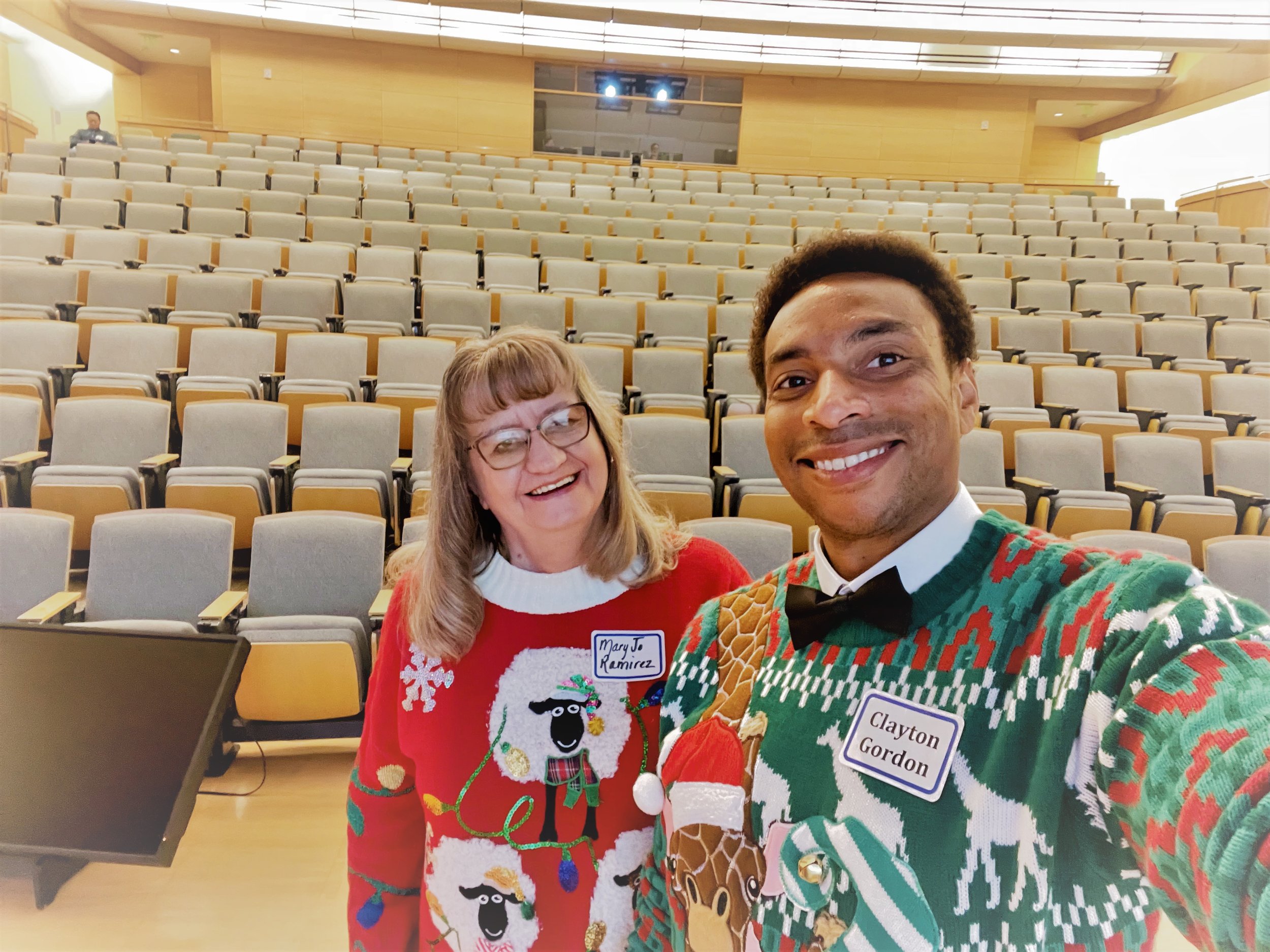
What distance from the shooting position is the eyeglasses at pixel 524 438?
534mm

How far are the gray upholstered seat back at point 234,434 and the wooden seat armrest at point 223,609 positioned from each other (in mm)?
502

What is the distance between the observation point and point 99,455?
1.53m

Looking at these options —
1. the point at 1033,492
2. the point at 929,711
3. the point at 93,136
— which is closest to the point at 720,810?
the point at 929,711

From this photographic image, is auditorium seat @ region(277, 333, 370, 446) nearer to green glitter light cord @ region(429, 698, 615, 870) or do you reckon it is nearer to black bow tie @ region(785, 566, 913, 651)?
green glitter light cord @ region(429, 698, 615, 870)

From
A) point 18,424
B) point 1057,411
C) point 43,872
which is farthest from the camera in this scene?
point 1057,411

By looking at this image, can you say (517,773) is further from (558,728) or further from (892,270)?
(892,270)

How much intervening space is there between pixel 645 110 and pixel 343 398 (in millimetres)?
5739

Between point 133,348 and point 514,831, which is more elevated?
point 133,348

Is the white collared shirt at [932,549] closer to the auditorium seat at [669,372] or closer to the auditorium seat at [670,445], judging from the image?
the auditorium seat at [670,445]

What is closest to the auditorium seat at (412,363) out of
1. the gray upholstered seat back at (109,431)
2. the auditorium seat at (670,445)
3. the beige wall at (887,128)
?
the gray upholstered seat back at (109,431)

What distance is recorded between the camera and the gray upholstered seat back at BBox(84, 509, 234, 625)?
1.12m

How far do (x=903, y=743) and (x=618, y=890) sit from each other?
32 cm

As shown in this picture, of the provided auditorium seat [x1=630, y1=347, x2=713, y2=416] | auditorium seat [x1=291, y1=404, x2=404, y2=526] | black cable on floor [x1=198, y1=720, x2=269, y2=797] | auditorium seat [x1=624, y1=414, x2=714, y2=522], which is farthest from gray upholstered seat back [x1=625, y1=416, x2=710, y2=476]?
black cable on floor [x1=198, y1=720, x2=269, y2=797]

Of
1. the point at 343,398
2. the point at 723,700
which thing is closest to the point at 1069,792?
the point at 723,700
